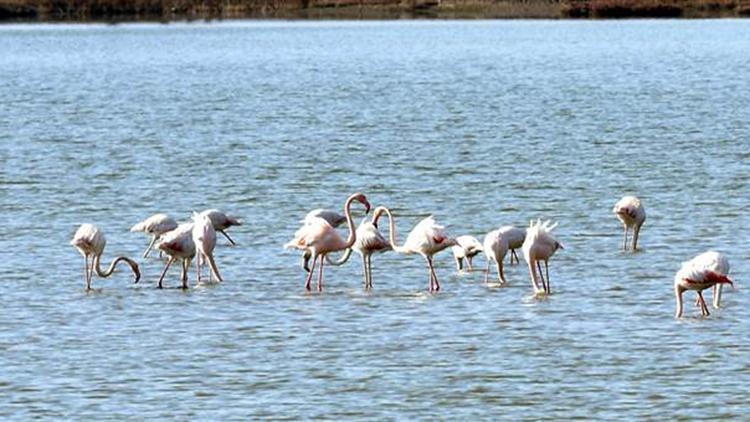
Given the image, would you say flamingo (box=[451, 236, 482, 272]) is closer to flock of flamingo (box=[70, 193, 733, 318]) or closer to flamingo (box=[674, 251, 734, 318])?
flock of flamingo (box=[70, 193, 733, 318])

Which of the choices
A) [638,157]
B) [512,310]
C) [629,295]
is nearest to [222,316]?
[512,310]

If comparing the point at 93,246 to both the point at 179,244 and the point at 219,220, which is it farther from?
the point at 219,220

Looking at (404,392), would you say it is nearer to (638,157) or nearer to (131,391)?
(131,391)

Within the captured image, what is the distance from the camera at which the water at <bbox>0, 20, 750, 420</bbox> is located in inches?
470

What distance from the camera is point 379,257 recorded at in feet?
59.0

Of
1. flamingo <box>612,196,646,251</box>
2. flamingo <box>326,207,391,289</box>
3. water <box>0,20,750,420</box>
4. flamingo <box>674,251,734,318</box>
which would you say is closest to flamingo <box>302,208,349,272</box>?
water <box>0,20,750,420</box>

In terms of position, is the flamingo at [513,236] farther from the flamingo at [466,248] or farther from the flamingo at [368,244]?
the flamingo at [368,244]

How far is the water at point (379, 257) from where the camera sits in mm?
11930

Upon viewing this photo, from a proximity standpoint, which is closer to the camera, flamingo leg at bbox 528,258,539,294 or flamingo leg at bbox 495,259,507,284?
flamingo leg at bbox 528,258,539,294

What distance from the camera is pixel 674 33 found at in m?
84.8

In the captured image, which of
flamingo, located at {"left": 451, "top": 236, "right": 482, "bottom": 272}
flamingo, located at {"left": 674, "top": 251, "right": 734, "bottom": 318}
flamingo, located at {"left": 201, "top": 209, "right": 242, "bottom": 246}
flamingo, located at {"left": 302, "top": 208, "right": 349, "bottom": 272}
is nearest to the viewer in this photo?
flamingo, located at {"left": 674, "top": 251, "right": 734, "bottom": 318}

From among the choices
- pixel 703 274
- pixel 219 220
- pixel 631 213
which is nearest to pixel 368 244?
pixel 219 220

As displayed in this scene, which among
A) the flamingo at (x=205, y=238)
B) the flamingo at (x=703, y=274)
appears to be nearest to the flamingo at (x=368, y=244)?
the flamingo at (x=205, y=238)

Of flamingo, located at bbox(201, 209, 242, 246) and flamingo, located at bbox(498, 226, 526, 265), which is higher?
flamingo, located at bbox(498, 226, 526, 265)
